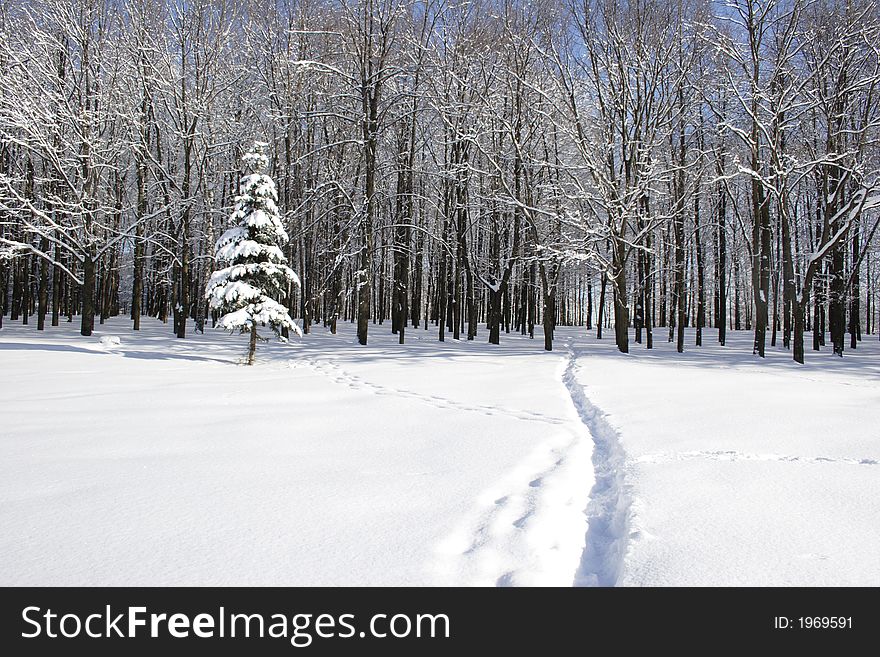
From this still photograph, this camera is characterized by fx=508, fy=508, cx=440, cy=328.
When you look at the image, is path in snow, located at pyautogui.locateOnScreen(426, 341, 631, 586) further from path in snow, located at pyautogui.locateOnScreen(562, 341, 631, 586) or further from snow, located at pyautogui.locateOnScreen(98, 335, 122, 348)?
snow, located at pyautogui.locateOnScreen(98, 335, 122, 348)

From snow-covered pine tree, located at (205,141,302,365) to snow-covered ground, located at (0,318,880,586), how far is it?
4634mm

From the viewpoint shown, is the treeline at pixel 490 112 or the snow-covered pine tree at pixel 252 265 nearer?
the snow-covered pine tree at pixel 252 265

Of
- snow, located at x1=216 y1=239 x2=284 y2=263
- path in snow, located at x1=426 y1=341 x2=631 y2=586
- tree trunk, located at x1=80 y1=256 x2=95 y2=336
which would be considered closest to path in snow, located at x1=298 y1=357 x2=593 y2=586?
path in snow, located at x1=426 y1=341 x2=631 y2=586

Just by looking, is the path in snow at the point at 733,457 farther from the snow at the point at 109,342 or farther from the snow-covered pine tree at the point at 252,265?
the snow at the point at 109,342

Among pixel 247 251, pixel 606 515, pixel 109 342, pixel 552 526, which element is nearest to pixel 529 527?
pixel 552 526

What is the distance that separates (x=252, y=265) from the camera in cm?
1301

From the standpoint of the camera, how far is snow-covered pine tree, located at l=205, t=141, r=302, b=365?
1280 centimetres

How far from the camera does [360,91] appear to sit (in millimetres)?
19234

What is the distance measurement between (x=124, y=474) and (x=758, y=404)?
764 cm

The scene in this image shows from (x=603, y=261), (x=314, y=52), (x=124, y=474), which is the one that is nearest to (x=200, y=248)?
(x=314, y=52)

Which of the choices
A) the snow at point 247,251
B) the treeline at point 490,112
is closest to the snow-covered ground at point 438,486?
the snow at point 247,251
